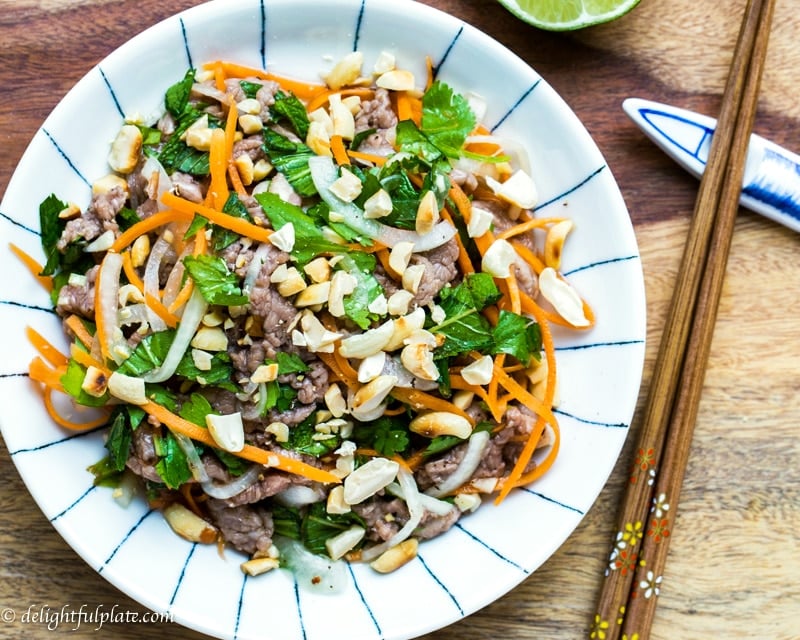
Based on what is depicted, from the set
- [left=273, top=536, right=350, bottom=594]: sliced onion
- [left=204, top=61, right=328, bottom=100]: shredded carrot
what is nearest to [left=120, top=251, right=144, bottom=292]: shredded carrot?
[left=204, top=61, right=328, bottom=100]: shredded carrot

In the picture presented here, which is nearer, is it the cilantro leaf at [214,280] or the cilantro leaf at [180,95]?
the cilantro leaf at [214,280]

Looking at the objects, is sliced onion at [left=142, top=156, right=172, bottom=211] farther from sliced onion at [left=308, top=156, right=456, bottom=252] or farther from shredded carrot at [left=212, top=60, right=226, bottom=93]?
sliced onion at [left=308, top=156, right=456, bottom=252]

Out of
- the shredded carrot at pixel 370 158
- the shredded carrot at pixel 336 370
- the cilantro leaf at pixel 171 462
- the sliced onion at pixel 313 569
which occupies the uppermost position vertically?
the shredded carrot at pixel 370 158

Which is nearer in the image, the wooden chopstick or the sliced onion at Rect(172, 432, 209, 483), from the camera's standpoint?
the sliced onion at Rect(172, 432, 209, 483)

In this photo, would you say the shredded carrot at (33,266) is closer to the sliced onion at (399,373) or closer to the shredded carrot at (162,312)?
the shredded carrot at (162,312)

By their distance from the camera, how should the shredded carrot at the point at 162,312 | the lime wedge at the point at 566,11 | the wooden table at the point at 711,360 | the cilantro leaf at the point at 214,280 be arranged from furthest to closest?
the wooden table at the point at 711,360 → the lime wedge at the point at 566,11 → the shredded carrot at the point at 162,312 → the cilantro leaf at the point at 214,280

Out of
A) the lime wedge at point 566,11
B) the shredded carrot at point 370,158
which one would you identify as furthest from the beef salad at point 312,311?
the lime wedge at point 566,11

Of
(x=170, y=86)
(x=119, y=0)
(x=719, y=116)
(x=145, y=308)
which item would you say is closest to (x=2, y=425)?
(x=145, y=308)
